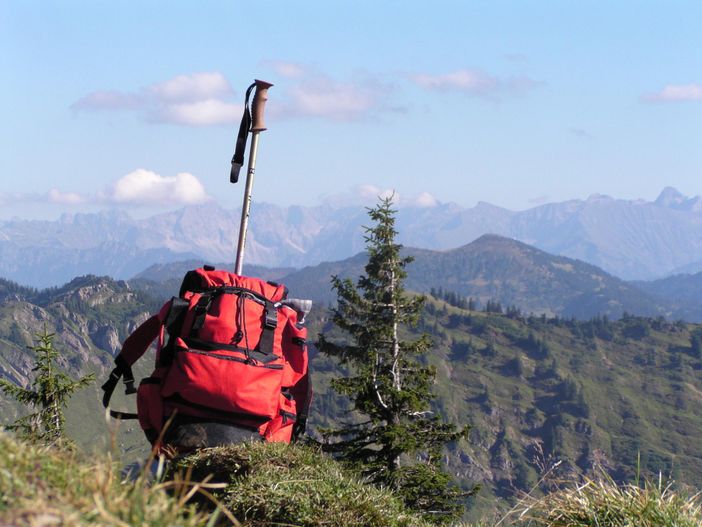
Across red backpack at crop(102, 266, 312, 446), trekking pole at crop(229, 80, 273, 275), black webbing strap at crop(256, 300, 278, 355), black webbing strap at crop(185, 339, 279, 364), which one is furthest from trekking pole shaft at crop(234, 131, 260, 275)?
black webbing strap at crop(185, 339, 279, 364)

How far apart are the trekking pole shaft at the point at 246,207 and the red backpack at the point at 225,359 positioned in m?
1.09

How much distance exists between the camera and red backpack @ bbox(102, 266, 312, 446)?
7438mm

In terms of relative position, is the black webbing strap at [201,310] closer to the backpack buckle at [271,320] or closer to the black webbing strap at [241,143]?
the backpack buckle at [271,320]

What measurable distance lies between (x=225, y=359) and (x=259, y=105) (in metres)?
3.76

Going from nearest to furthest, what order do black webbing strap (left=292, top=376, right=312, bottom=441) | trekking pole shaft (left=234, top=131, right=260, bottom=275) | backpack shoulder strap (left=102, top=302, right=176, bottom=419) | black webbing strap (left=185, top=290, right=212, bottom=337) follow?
black webbing strap (left=185, top=290, right=212, bottom=337) < backpack shoulder strap (left=102, top=302, right=176, bottom=419) < black webbing strap (left=292, top=376, right=312, bottom=441) < trekking pole shaft (left=234, top=131, right=260, bottom=275)

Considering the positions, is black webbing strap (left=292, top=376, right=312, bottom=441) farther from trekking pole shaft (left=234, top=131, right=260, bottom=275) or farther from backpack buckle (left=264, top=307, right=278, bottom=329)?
trekking pole shaft (left=234, top=131, right=260, bottom=275)

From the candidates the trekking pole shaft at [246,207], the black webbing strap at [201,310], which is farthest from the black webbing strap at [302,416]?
the trekking pole shaft at [246,207]

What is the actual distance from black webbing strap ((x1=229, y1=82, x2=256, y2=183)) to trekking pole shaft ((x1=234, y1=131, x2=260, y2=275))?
0.17 meters

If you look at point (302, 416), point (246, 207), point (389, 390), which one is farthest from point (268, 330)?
point (389, 390)

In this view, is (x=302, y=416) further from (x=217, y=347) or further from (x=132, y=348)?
(x=132, y=348)

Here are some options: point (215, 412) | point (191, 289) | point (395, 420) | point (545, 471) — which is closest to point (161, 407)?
point (215, 412)

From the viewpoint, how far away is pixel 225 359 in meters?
7.50

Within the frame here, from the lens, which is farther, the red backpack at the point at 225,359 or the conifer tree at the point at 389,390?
the conifer tree at the point at 389,390

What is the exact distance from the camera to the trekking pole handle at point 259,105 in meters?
9.88
